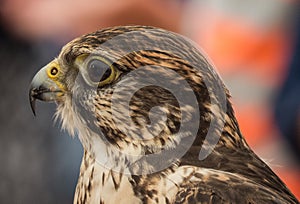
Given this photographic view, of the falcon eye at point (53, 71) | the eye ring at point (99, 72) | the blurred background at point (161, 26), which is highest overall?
the eye ring at point (99, 72)

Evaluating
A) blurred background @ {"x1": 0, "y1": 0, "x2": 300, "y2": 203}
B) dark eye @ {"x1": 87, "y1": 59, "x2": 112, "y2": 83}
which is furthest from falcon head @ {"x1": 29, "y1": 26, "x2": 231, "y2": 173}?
blurred background @ {"x1": 0, "y1": 0, "x2": 300, "y2": 203}

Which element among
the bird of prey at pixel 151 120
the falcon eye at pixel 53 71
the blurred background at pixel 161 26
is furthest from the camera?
the blurred background at pixel 161 26

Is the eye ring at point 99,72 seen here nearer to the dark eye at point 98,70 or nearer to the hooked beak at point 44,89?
the dark eye at point 98,70

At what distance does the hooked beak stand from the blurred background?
80 centimetres

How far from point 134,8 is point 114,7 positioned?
8 centimetres

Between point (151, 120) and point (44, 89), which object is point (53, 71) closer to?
point (44, 89)

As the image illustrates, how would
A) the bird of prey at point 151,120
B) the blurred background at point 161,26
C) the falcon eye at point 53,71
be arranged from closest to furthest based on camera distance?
the bird of prey at point 151,120
the falcon eye at point 53,71
the blurred background at point 161,26

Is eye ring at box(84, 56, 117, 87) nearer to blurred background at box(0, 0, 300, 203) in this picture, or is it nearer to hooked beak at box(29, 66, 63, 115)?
hooked beak at box(29, 66, 63, 115)

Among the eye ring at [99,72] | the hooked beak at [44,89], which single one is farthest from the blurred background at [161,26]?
the eye ring at [99,72]

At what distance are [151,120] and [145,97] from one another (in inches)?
2.1

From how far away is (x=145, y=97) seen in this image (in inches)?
70.4

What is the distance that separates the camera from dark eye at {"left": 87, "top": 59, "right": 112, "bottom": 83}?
5.92 ft

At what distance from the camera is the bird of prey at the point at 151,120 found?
5.71 ft

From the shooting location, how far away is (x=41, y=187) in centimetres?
298
